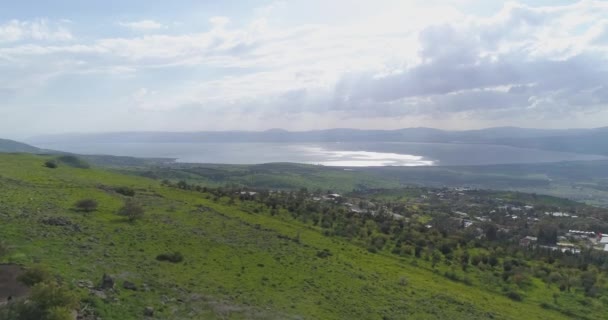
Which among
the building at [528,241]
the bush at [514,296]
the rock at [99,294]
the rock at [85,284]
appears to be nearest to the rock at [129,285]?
the rock at [99,294]

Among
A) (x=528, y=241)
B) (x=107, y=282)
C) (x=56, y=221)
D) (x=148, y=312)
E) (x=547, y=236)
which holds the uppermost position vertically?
(x=56, y=221)

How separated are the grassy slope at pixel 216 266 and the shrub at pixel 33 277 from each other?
1.85m

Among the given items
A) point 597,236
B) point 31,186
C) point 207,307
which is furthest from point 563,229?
point 31,186

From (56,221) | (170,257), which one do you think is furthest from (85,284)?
(56,221)

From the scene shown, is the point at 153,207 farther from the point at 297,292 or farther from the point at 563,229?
the point at 563,229

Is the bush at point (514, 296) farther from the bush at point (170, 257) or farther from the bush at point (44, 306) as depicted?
the bush at point (44, 306)

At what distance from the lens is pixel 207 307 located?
797 inches

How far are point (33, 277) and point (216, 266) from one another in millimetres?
11695

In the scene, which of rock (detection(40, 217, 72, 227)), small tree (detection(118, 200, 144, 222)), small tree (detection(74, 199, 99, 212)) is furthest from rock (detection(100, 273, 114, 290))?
small tree (detection(74, 199, 99, 212))

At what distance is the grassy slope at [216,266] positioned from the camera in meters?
21.0

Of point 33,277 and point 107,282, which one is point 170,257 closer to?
point 107,282

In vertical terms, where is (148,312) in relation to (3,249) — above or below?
below

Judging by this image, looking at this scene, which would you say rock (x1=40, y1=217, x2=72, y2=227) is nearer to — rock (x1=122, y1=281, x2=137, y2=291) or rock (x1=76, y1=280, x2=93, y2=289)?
rock (x1=76, y1=280, x2=93, y2=289)

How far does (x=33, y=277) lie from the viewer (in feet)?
56.2
